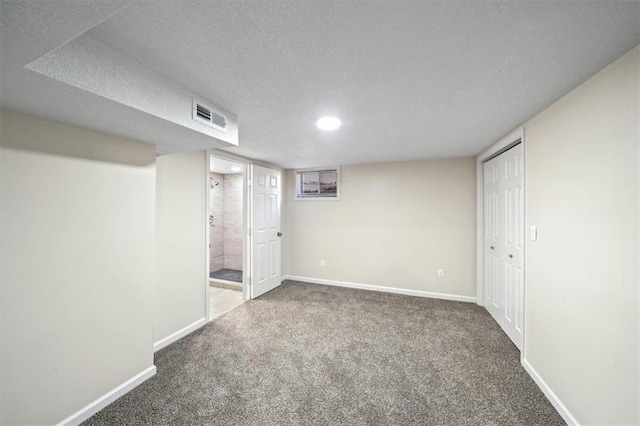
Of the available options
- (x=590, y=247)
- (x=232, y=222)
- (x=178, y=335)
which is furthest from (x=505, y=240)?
(x=232, y=222)

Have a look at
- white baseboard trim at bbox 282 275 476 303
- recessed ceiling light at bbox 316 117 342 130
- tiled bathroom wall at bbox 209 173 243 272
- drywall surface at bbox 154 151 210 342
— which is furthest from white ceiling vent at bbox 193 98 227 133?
tiled bathroom wall at bbox 209 173 243 272

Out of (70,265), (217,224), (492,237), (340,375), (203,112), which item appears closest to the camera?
(70,265)

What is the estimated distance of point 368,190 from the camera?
171 inches

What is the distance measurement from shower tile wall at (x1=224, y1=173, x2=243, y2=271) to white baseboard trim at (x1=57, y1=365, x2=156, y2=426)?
12.1 ft

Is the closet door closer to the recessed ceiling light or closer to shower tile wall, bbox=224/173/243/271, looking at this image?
the recessed ceiling light

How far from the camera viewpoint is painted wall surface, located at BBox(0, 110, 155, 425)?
4.63 ft

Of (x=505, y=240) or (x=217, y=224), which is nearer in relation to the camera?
(x=505, y=240)

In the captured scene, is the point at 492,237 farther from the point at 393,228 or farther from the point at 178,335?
the point at 178,335

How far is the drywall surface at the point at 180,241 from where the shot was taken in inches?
101

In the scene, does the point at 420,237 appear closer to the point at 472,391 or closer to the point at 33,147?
the point at 472,391

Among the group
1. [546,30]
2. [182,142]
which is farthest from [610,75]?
[182,142]

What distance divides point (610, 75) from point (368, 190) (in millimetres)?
3104

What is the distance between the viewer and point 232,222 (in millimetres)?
5809

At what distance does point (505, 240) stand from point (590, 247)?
1.43 metres
